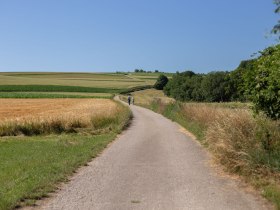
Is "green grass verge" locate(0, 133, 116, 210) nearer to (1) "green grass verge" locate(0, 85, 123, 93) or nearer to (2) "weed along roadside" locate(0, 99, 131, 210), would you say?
(2) "weed along roadside" locate(0, 99, 131, 210)

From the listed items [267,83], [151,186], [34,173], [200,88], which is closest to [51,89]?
[200,88]

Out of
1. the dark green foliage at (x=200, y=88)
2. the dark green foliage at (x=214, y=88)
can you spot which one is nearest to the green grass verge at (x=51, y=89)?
the dark green foliage at (x=200, y=88)

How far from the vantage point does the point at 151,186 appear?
33.8 ft

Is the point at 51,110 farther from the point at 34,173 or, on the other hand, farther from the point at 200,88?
the point at 200,88

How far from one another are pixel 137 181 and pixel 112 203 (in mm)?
2354

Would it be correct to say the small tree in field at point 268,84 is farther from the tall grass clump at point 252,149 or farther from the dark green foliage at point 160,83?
the dark green foliage at point 160,83

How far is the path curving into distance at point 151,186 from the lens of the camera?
335 inches

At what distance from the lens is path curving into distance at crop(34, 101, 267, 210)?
851 cm

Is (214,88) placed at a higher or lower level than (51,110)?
higher

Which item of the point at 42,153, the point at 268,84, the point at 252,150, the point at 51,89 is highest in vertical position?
the point at 268,84

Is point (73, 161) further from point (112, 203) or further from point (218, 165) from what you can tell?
point (112, 203)

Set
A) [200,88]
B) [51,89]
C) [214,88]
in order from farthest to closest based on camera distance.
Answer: [51,89] → [200,88] → [214,88]

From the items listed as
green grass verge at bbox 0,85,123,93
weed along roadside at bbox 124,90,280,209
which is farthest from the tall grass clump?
green grass verge at bbox 0,85,123,93

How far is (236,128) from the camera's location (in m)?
12.6
